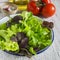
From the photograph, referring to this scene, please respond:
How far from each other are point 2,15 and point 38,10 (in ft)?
0.60

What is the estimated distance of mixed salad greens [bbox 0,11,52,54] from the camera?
0.67 meters

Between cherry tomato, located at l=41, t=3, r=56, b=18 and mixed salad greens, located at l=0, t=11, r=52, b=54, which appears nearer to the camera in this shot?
mixed salad greens, located at l=0, t=11, r=52, b=54

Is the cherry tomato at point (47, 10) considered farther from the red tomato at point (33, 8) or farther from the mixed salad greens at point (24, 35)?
the mixed salad greens at point (24, 35)

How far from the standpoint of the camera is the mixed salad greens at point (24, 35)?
0.67m

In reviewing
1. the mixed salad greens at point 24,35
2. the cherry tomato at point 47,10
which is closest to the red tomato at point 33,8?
the cherry tomato at point 47,10

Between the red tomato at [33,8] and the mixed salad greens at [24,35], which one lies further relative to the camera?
the red tomato at [33,8]

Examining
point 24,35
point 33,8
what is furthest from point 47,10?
point 24,35

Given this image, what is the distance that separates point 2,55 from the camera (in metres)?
0.71

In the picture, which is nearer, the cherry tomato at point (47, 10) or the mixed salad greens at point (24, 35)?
the mixed salad greens at point (24, 35)

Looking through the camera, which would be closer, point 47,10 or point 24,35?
point 24,35

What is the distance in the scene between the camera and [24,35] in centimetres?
70

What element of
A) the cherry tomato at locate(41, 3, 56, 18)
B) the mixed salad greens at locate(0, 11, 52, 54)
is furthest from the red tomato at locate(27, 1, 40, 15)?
the mixed salad greens at locate(0, 11, 52, 54)

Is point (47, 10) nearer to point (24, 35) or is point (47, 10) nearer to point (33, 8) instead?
point (33, 8)

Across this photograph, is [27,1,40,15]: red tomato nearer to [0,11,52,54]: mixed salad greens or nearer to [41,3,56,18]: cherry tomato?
[41,3,56,18]: cherry tomato
